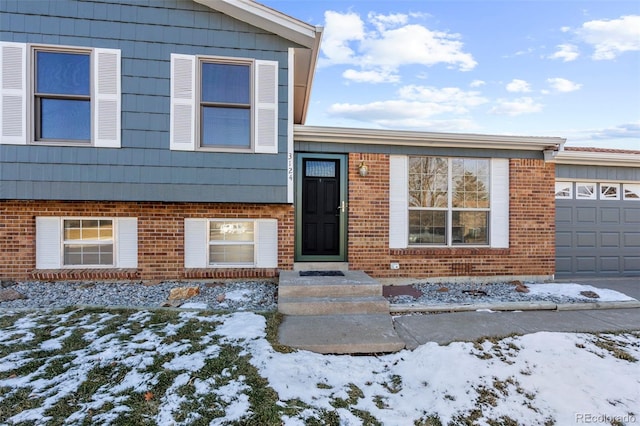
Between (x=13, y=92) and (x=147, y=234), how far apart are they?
9.69 feet

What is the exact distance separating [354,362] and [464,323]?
68.2 inches

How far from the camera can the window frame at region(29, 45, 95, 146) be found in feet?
16.4

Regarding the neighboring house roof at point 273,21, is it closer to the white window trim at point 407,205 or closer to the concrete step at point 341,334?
the white window trim at point 407,205

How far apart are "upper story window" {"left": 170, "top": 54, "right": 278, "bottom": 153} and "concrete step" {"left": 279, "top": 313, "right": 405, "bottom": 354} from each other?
9.76 feet

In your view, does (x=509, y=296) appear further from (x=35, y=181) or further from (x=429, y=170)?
(x=35, y=181)

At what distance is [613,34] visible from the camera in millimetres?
9133

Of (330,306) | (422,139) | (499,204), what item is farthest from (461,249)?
(330,306)

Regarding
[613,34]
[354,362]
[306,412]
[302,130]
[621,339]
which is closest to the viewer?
[306,412]

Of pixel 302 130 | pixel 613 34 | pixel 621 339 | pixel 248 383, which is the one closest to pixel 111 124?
pixel 302 130

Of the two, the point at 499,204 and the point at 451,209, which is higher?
the point at 499,204

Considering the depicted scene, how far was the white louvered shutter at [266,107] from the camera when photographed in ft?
17.7

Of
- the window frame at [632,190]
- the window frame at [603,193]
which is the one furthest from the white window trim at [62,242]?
the window frame at [632,190]

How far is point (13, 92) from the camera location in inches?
194

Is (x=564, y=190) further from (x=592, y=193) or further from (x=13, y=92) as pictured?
(x=13, y=92)
